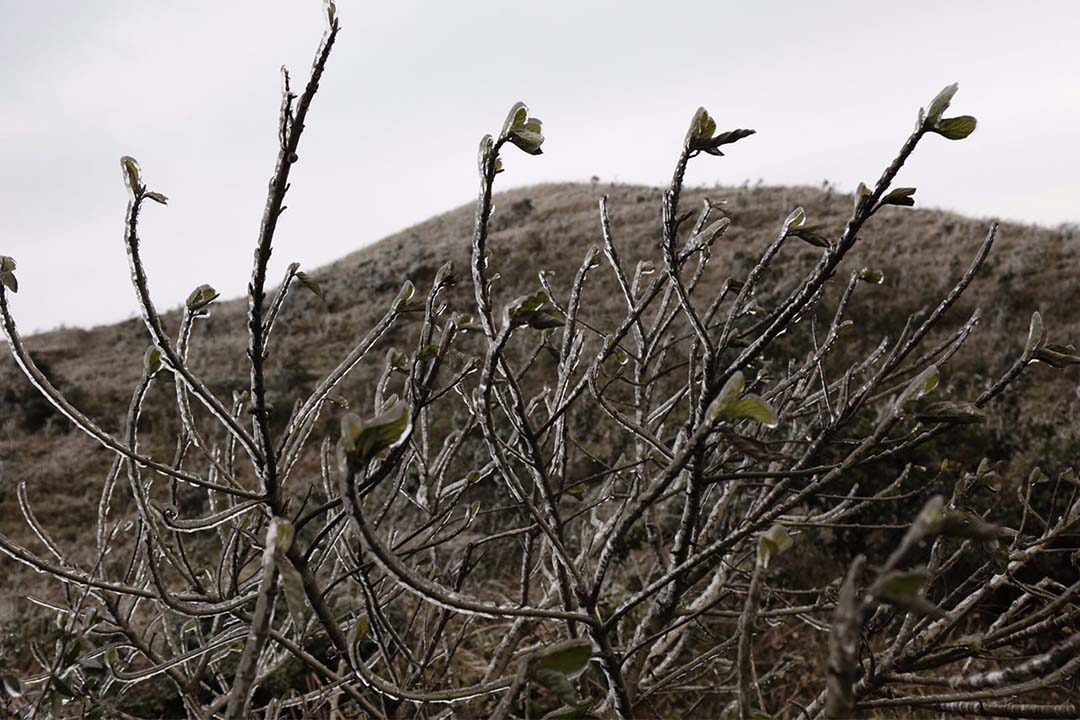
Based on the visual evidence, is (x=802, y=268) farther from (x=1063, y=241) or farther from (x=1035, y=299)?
(x=1063, y=241)

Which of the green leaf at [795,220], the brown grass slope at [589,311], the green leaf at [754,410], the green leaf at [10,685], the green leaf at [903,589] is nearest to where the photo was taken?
the green leaf at [903,589]

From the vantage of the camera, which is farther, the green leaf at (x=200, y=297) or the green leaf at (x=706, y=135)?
the green leaf at (x=200, y=297)

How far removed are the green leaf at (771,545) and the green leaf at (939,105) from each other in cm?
63

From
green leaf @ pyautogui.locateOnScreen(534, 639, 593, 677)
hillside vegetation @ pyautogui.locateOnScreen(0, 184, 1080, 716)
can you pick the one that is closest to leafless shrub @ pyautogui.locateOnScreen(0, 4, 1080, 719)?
green leaf @ pyautogui.locateOnScreen(534, 639, 593, 677)

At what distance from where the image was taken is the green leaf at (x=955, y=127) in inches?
36.5

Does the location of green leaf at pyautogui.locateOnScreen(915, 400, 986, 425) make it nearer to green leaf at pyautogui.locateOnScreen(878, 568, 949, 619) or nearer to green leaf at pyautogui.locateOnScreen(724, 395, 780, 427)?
green leaf at pyautogui.locateOnScreen(724, 395, 780, 427)

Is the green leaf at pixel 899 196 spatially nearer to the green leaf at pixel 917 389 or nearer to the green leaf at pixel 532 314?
the green leaf at pixel 917 389

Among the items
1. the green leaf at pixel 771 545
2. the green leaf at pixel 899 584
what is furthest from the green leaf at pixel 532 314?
the green leaf at pixel 899 584

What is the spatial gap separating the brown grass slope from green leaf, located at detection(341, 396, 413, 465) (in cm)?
509

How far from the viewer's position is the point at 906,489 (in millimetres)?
4949

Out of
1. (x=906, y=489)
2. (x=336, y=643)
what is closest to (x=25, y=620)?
(x=336, y=643)

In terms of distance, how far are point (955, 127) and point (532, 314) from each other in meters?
0.68

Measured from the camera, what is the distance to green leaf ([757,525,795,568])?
757 mm

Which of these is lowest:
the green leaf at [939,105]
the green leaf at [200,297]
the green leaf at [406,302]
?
the green leaf at [406,302]
